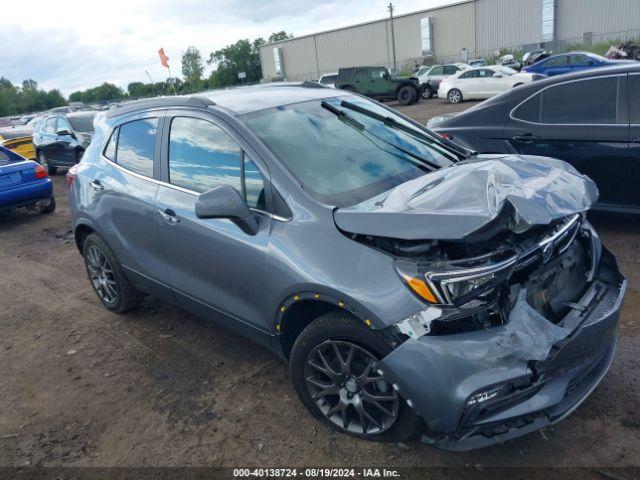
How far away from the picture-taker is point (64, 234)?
8.13 metres

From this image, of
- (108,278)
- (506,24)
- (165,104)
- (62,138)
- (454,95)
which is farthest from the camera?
(506,24)

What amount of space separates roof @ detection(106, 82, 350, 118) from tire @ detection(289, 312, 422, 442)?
1.53 meters

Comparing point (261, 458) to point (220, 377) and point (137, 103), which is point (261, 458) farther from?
point (137, 103)

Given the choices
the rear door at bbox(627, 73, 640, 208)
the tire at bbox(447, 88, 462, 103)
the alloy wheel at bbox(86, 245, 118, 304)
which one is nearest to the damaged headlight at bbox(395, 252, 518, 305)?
the alloy wheel at bbox(86, 245, 118, 304)

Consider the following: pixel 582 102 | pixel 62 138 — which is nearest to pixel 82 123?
pixel 62 138

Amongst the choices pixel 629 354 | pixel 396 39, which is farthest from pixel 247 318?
pixel 396 39

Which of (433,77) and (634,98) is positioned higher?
(634,98)

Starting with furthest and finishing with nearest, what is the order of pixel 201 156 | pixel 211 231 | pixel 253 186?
1. pixel 201 156
2. pixel 211 231
3. pixel 253 186

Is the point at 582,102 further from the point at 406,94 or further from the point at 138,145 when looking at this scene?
the point at 406,94

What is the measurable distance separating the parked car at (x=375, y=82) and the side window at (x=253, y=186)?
23.5 m

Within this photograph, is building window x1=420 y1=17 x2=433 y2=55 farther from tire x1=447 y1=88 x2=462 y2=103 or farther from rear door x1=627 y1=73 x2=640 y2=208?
rear door x1=627 y1=73 x2=640 y2=208

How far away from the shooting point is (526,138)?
18.2 ft

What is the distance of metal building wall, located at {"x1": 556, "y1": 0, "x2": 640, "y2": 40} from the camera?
4619 cm

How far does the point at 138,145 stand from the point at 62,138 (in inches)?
400
